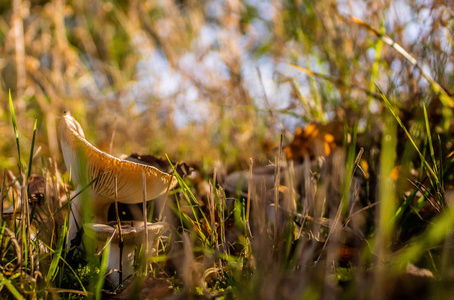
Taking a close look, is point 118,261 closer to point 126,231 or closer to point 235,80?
point 126,231

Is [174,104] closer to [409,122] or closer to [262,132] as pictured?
[262,132]

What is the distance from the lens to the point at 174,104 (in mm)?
3021

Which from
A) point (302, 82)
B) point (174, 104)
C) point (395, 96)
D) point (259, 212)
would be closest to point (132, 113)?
point (174, 104)

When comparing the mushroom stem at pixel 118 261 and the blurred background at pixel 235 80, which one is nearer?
the mushroom stem at pixel 118 261

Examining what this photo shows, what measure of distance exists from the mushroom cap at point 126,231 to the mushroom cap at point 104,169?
0.09 meters

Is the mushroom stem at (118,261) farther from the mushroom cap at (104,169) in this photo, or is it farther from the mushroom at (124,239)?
the mushroom cap at (104,169)

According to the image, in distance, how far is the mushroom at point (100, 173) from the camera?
2.73 feet

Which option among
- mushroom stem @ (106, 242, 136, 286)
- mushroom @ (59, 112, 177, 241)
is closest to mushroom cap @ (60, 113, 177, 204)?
mushroom @ (59, 112, 177, 241)

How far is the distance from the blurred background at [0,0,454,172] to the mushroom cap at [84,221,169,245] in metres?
0.33

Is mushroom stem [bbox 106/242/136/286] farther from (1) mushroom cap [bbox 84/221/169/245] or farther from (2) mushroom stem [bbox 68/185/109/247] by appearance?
(2) mushroom stem [bbox 68/185/109/247]

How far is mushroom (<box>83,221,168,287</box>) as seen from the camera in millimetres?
792

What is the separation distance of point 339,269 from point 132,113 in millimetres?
2908

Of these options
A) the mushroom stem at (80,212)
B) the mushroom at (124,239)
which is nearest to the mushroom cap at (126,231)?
the mushroom at (124,239)

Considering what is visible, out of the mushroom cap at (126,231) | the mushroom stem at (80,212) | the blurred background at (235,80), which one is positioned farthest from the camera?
the blurred background at (235,80)
